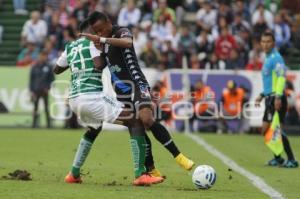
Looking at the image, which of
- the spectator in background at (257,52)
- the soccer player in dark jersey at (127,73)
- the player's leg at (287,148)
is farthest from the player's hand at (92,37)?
the spectator in background at (257,52)

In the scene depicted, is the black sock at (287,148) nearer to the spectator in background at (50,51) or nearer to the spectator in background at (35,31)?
the spectator in background at (50,51)

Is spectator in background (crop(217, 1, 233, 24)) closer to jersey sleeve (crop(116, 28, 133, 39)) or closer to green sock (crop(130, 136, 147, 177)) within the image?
jersey sleeve (crop(116, 28, 133, 39))

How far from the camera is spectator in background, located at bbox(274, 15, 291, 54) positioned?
2706 centimetres

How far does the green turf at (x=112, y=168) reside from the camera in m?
10.3

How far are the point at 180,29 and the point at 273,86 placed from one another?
1228 centimetres

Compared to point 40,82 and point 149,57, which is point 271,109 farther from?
point 149,57

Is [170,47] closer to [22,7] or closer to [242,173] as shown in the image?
[22,7]

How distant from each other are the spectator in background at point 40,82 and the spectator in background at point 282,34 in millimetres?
7286

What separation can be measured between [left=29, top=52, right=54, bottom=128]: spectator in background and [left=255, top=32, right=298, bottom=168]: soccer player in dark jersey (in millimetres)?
10533

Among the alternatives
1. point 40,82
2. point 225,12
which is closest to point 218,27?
point 225,12

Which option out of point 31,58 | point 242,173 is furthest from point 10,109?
point 242,173

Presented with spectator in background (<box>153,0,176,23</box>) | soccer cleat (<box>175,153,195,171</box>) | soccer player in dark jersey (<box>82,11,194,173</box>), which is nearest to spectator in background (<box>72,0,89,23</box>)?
spectator in background (<box>153,0,176,23</box>)

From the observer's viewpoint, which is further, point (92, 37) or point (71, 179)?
point (71, 179)

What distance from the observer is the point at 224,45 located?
26.1 m
